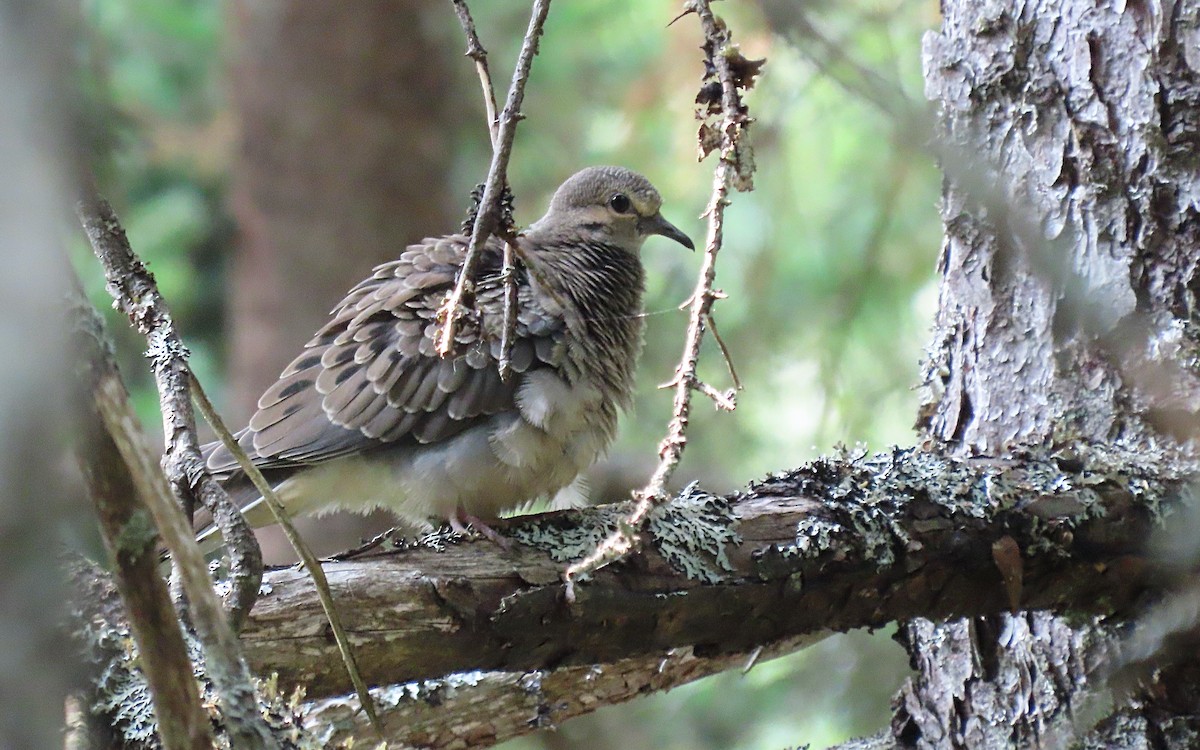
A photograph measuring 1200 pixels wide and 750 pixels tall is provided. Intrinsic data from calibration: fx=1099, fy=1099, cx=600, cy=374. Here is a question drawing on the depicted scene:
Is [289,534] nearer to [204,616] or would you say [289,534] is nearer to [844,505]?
[204,616]

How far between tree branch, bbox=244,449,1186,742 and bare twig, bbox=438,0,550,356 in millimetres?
587

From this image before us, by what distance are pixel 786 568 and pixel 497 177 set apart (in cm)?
107

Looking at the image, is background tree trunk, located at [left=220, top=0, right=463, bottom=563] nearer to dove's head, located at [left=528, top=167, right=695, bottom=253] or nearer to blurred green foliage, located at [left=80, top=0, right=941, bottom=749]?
blurred green foliage, located at [left=80, top=0, right=941, bottom=749]

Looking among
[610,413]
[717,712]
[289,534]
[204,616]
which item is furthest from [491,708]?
[717,712]

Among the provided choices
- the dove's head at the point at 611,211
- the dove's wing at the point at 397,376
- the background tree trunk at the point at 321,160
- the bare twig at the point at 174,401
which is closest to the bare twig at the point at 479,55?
the bare twig at the point at 174,401

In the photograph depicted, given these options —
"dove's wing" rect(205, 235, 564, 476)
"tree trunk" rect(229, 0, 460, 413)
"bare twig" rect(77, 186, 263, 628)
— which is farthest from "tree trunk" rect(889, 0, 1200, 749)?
"tree trunk" rect(229, 0, 460, 413)

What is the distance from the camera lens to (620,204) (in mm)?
3311

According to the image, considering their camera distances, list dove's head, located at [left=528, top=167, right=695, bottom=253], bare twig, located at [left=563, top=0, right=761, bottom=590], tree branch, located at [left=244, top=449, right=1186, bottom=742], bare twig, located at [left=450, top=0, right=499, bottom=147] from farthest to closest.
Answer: dove's head, located at [left=528, top=167, right=695, bottom=253] → tree branch, located at [left=244, top=449, right=1186, bottom=742] → bare twig, located at [left=450, top=0, right=499, bottom=147] → bare twig, located at [left=563, top=0, right=761, bottom=590]

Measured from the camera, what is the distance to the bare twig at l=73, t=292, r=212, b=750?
0.87 metres

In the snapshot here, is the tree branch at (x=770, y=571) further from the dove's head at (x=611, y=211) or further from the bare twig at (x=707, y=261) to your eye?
the dove's head at (x=611, y=211)

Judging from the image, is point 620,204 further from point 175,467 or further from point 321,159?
point 321,159

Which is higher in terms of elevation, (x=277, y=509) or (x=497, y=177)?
(x=497, y=177)

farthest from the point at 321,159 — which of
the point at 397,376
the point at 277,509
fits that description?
the point at 277,509

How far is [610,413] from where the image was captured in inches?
112
